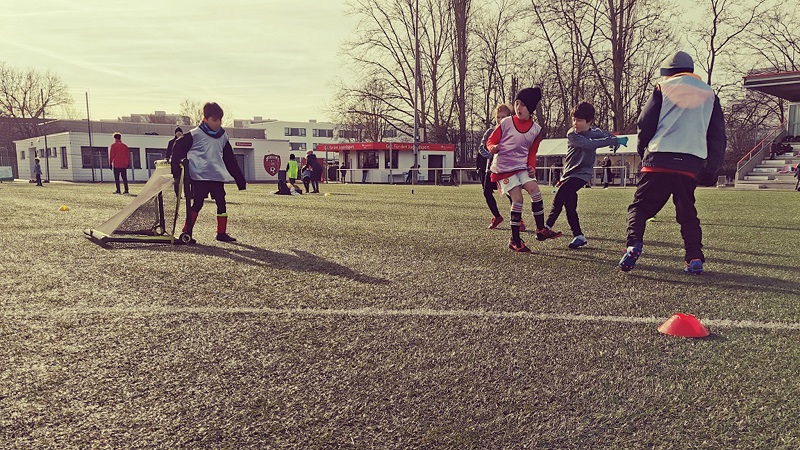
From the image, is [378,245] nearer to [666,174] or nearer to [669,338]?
[666,174]

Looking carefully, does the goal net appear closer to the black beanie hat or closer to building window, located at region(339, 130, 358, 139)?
the black beanie hat

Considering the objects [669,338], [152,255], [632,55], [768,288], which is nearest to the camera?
[669,338]

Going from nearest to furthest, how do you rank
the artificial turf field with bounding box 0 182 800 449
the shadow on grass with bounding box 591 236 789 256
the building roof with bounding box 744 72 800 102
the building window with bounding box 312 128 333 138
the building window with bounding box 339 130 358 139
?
the artificial turf field with bounding box 0 182 800 449 → the shadow on grass with bounding box 591 236 789 256 → the building roof with bounding box 744 72 800 102 → the building window with bounding box 339 130 358 139 → the building window with bounding box 312 128 333 138

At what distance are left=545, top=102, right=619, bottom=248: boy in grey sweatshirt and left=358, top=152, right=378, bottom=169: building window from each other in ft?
128

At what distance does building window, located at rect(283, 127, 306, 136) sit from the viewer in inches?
3894

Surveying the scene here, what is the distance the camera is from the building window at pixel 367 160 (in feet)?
149

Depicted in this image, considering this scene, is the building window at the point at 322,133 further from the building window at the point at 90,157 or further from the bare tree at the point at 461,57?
the bare tree at the point at 461,57

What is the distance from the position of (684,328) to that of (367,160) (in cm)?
4345

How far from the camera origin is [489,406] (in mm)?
2193

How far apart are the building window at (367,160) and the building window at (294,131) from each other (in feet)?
184

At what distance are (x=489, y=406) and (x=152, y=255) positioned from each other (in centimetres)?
479

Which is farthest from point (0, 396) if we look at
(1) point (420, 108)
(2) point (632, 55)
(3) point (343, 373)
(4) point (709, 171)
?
(1) point (420, 108)

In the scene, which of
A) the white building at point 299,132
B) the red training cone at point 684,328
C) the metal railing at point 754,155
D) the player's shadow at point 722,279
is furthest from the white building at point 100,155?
the red training cone at point 684,328

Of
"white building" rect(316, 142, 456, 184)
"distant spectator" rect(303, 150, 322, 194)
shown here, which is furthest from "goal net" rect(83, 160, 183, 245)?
"white building" rect(316, 142, 456, 184)
